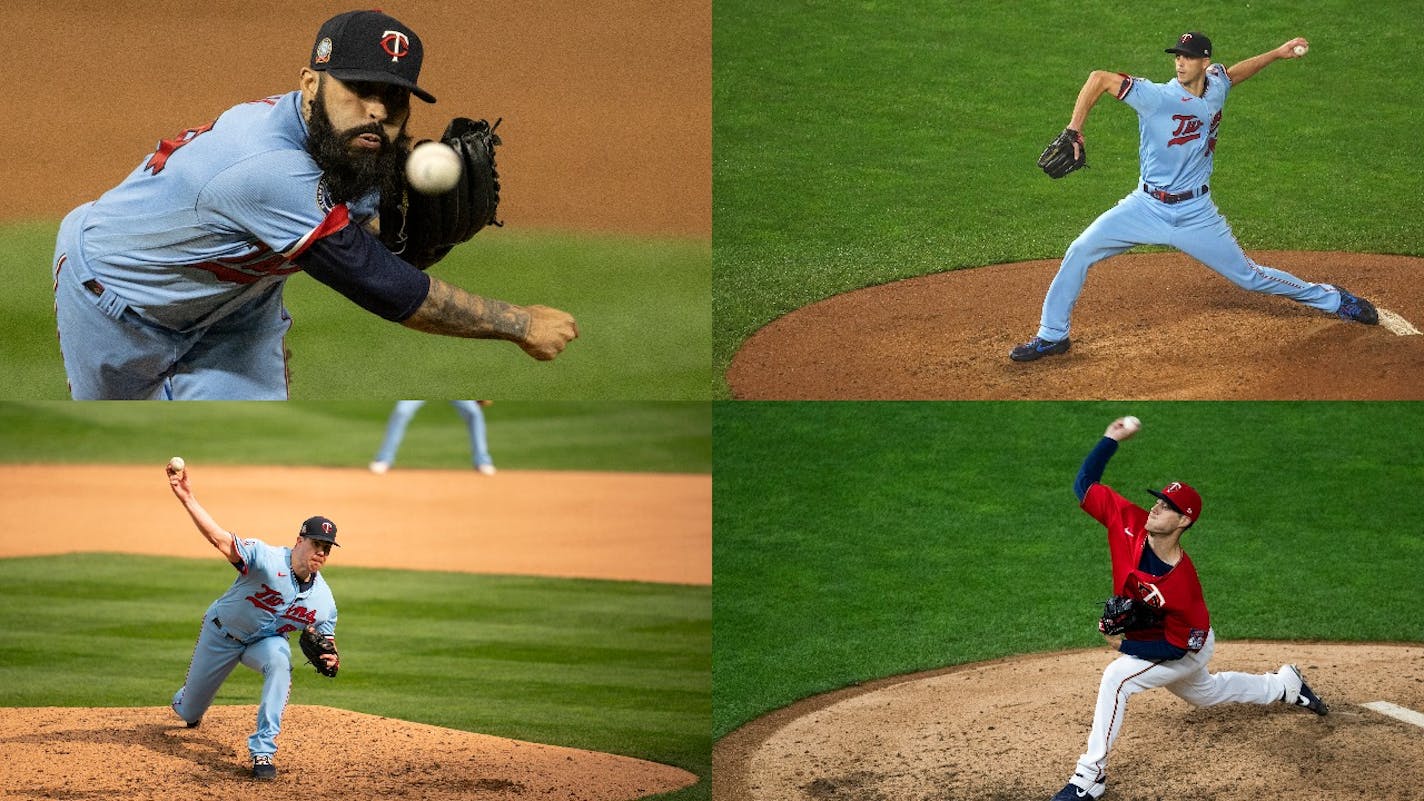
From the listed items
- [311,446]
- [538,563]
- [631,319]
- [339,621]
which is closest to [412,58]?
[631,319]

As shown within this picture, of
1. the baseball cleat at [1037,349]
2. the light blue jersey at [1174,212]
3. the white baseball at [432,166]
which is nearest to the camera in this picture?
the white baseball at [432,166]

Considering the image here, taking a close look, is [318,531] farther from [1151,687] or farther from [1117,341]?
[1117,341]

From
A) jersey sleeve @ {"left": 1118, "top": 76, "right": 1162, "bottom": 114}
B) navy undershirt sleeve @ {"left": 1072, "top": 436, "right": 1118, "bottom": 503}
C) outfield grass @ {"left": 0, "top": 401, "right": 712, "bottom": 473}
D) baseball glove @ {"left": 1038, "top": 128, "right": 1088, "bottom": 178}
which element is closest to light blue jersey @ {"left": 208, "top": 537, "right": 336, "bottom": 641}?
navy undershirt sleeve @ {"left": 1072, "top": 436, "right": 1118, "bottom": 503}

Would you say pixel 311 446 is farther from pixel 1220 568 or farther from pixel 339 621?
pixel 1220 568

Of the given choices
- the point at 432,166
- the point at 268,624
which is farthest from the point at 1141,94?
the point at 268,624

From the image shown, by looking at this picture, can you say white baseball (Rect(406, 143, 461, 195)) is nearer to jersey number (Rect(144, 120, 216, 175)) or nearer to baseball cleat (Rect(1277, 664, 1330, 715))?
jersey number (Rect(144, 120, 216, 175))

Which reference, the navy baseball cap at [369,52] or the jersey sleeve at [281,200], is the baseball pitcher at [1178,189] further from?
the jersey sleeve at [281,200]

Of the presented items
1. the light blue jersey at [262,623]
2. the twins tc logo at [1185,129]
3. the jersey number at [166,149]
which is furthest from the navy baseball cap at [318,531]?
the twins tc logo at [1185,129]

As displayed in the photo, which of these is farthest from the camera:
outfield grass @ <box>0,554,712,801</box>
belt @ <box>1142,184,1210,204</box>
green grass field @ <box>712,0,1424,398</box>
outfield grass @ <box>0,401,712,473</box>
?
outfield grass @ <box>0,401,712,473</box>
